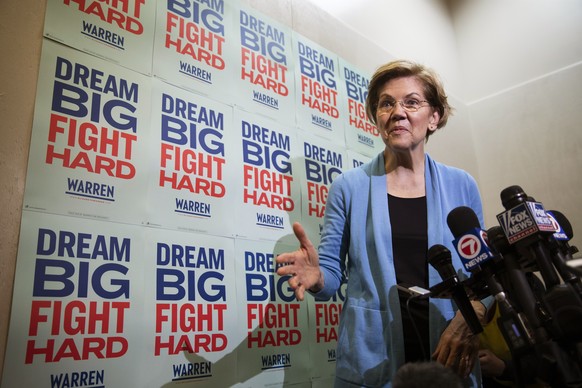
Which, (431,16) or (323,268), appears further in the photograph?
(431,16)

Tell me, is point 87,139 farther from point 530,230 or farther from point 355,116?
point 355,116

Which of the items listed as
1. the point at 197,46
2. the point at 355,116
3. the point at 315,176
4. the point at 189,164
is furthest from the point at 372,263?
the point at 355,116

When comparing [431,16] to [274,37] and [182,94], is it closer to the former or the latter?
[274,37]

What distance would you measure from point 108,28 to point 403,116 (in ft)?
3.14

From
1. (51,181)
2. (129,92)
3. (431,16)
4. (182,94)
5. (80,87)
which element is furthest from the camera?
(431,16)

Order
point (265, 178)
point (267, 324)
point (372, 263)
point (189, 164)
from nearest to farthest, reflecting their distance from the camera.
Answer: point (372, 263) → point (189, 164) → point (267, 324) → point (265, 178)

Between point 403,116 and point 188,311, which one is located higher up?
point 403,116

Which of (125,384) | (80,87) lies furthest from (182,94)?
(125,384)

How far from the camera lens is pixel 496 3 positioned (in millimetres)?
3238

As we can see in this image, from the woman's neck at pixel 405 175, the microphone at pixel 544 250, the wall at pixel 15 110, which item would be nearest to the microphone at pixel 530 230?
the microphone at pixel 544 250

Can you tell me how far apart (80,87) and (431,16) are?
106 inches

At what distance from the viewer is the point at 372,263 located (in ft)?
3.84

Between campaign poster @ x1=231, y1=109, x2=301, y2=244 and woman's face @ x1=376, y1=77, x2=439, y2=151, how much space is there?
473 millimetres

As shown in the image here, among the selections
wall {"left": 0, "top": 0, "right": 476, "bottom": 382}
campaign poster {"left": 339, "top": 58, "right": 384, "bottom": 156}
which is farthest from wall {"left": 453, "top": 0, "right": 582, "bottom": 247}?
wall {"left": 0, "top": 0, "right": 476, "bottom": 382}
